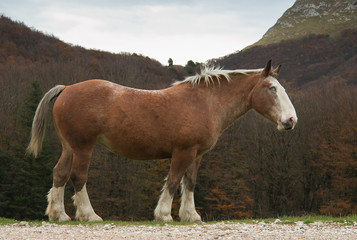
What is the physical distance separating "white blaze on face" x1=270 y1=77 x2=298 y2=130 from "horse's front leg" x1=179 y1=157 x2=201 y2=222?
2089 millimetres

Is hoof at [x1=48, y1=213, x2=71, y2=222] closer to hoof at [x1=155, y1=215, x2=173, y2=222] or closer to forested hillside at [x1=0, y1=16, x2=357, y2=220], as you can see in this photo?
hoof at [x1=155, y1=215, x2=173, y2=222]

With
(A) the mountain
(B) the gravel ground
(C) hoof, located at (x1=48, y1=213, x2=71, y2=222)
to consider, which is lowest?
(C) hoof, located at (x1=48, y1=213, x2=71, y2=222)

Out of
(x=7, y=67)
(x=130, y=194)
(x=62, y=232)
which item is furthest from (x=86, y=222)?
(x=7, y=67)

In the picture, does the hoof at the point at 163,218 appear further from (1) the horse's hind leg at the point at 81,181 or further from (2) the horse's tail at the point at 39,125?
(2) the horse's tail at the point at 39,125

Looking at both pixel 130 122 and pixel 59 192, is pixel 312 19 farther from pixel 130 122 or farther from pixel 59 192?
pixel 59 192

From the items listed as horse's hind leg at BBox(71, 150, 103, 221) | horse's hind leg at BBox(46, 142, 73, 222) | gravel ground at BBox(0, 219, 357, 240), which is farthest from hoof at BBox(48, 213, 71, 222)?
gravel ground at BBox(0, 219, 357, 240)

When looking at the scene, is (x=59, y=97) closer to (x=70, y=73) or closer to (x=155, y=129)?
(x=155, y=129)

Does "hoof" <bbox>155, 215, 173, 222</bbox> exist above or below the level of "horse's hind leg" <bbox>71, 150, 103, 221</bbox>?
below

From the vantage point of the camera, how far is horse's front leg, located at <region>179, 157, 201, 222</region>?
27.6ft

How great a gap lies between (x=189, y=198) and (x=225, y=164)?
28338mm

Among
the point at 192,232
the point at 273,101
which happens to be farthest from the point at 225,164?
the point at 192,232

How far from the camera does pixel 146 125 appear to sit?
319 inches

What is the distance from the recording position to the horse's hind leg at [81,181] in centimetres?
803

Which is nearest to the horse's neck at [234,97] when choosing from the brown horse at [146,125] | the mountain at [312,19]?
the brown horse at [146,125]
